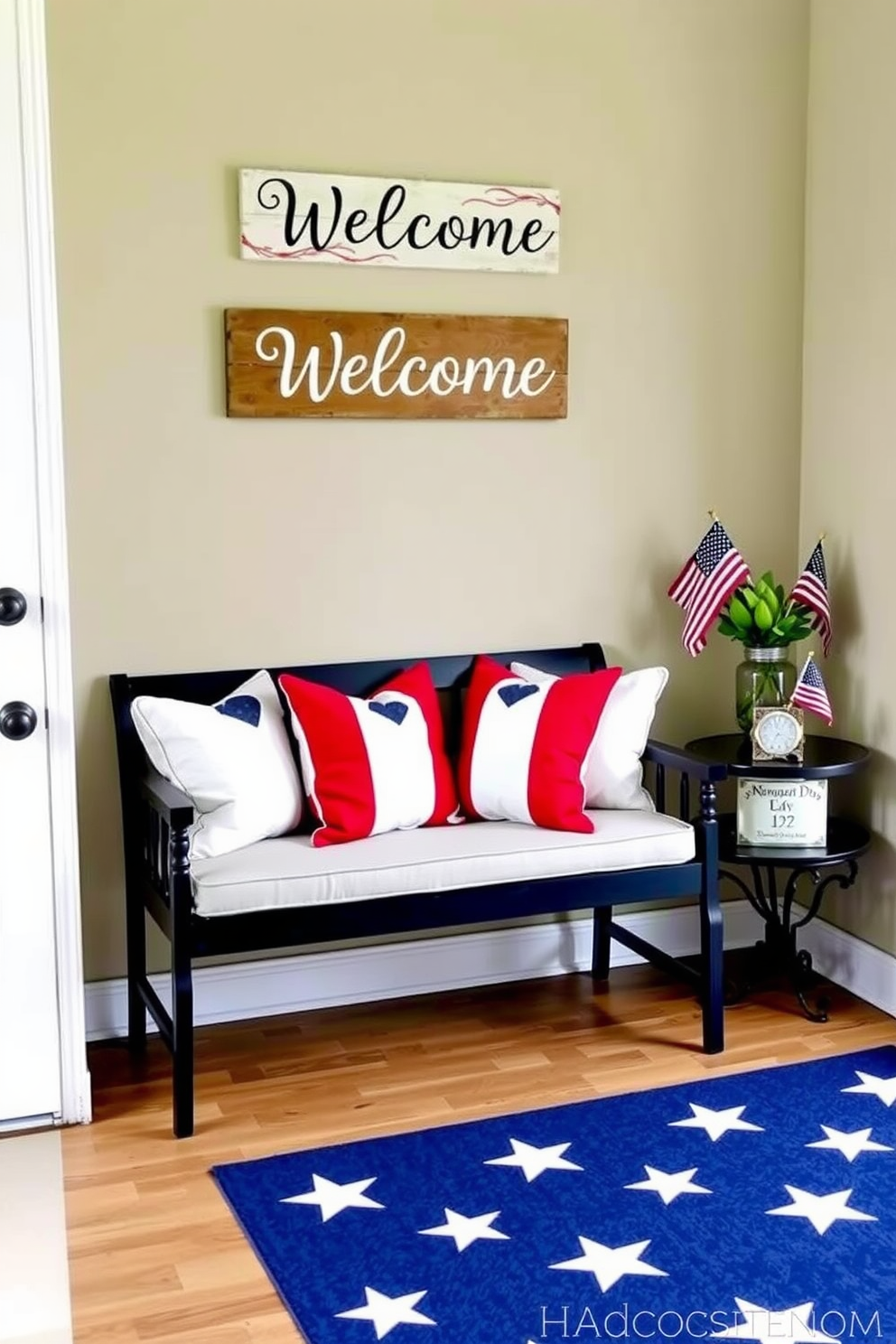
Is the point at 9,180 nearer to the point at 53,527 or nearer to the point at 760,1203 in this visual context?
the point at 53,527

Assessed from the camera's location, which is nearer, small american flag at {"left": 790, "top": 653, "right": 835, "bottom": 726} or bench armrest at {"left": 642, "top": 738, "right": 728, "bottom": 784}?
bench armrest at {"left": 642, "top": 738, "right": 728, "bottom": 784}

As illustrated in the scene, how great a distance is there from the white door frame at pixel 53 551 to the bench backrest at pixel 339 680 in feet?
1.21

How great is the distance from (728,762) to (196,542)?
1340 mm

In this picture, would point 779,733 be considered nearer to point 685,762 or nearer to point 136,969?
point 685,762

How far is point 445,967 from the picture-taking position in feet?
12.3

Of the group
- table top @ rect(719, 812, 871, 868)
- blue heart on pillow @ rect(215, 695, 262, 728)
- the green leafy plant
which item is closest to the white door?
blue heart on pillow @ rect(215, 695, 262, 728)

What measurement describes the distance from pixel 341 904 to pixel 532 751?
60 centimetres

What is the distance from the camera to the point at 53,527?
9.62 feet

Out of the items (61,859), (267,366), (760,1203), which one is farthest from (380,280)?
(760,1203)

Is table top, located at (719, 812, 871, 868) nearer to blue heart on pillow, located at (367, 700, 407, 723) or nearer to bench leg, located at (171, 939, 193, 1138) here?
blue heart on pillow, located at (367, 700, 407, 723)

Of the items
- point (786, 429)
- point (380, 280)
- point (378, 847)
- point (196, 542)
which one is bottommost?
point (378, 847)

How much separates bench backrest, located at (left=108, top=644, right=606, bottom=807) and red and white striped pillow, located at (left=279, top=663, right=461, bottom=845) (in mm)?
146

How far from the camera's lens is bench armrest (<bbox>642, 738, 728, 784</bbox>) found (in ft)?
10.9

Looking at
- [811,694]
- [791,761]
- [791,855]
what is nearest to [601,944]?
[791,855]
